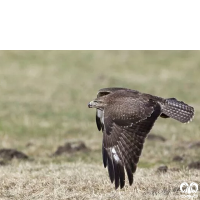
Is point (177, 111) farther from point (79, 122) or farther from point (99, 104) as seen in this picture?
point (79, 122)

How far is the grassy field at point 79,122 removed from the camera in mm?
8930

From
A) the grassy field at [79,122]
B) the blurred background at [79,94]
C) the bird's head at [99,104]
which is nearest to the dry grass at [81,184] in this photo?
the grassy field at [79,122]

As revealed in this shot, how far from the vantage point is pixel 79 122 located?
60.6ft

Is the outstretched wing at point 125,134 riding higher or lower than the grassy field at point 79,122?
higher

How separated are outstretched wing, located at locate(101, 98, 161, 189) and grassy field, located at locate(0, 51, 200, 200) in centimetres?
48

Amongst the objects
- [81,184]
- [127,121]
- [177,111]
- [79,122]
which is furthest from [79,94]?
[127,121]

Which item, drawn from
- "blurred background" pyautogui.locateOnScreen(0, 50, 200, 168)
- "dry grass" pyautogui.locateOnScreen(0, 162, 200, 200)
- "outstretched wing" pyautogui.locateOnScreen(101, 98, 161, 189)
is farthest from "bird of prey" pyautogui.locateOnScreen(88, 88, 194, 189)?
"blurred background" pyautogui.locateOnScreen(0, 50, 200, 168)

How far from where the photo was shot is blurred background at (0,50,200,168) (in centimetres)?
1430

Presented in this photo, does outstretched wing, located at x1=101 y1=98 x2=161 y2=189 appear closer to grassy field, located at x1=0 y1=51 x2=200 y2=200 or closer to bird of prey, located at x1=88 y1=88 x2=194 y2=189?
bird of prey, located at x1=88 y1=88 x2=194 y2=189

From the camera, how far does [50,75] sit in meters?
25.9

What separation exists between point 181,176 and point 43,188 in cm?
252

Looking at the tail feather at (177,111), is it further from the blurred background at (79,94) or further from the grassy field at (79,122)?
the blurred background at (79,94)
